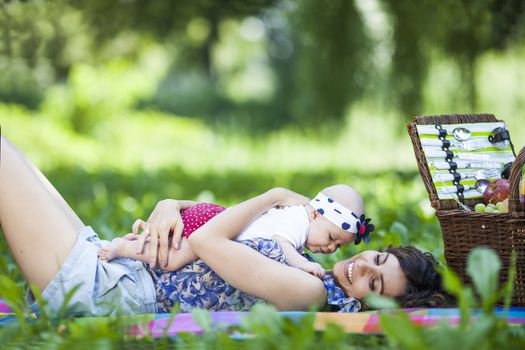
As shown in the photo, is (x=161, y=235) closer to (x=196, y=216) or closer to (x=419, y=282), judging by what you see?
(x=196, y=216)

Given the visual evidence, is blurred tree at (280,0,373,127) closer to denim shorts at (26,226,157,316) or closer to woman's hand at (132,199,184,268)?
woman's hand at (132,199,184,268)

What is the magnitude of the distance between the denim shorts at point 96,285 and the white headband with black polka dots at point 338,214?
2.41 feet

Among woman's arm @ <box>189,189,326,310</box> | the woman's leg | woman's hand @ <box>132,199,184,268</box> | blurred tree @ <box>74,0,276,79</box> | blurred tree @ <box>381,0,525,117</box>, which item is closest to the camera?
woman's arm @ <box>189,189,326,310</box>

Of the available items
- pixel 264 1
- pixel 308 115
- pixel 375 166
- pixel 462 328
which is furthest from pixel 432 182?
pixel 264 1

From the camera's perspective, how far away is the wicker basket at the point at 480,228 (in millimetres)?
2912

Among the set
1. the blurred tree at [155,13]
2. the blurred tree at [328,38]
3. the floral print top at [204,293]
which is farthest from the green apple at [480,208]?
the blurred tree at [155,13]

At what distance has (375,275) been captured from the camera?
284 centimetres

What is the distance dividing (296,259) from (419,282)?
491 mm

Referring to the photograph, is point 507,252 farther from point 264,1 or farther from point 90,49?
point 90,49

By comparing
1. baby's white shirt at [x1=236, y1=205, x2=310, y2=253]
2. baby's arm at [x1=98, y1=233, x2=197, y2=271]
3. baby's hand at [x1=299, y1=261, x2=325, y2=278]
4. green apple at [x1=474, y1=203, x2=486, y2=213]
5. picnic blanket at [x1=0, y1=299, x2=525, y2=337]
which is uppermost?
baby's white shirt at [x1=236, y1=205, x2=310, y2=253]

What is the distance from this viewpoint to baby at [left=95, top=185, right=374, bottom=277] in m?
2.93

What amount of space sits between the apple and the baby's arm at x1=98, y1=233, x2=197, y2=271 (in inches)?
53.3

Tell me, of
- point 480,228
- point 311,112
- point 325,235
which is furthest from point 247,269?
point 311,112

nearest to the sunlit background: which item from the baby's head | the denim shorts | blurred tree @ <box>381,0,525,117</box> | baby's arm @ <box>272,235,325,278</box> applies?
blurred tree @ <box>381,0,525,117</box>
